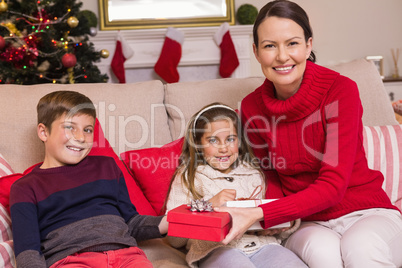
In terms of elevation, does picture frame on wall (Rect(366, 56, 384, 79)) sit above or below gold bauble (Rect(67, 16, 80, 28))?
below

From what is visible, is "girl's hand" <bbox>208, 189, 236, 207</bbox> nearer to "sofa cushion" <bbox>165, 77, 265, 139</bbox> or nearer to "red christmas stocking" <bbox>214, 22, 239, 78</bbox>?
"sofa cushion" <bbox>165, 77, 265, 139</bbox>

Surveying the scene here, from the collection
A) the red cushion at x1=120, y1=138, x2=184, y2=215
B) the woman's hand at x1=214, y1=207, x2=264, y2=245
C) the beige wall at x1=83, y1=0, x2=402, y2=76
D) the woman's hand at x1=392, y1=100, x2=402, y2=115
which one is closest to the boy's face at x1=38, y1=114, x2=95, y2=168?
the red cushion at x1=120, y1=138, x2=184, y2=215

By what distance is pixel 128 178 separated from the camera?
1.79 metres

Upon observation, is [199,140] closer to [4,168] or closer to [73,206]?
[73,206]

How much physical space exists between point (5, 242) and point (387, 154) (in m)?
1.53

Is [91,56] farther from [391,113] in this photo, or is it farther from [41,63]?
[391,113]

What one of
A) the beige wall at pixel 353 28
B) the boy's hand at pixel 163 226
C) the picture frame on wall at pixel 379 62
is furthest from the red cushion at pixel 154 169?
the picture frame on wall at pixel 379 62

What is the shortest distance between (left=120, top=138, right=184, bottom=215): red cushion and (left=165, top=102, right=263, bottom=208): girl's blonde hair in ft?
0.12

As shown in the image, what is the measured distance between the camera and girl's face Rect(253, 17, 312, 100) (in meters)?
1.51

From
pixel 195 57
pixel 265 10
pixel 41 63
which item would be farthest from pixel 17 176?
pixel 195 57

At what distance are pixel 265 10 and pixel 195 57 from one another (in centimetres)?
297

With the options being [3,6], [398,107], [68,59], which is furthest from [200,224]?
[3,6]

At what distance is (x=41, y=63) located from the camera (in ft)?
11.5

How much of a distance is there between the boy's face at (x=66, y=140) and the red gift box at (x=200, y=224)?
0.44 meters
